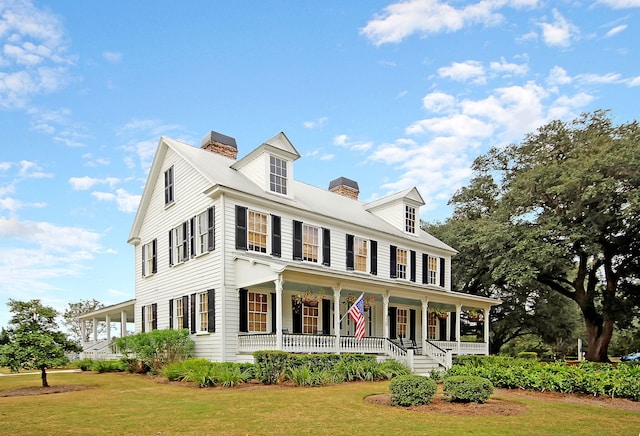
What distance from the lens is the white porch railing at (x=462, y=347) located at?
22.6 metres

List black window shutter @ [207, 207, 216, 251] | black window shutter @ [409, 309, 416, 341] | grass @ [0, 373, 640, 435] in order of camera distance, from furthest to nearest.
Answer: black window shutter @ [409, 309, 416, 341] → black window shutter @ [207, 207, 216, 251] → grass @ [0, 373, 640, 435]

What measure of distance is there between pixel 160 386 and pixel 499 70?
12260 mm

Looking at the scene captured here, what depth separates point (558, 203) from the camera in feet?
89.5

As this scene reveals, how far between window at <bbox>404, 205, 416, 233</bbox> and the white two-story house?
92 mm

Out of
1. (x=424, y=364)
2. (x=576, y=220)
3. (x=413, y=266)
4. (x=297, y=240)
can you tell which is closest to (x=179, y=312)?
(x=297, y=240)

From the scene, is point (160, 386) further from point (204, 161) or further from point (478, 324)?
point (478, 324)

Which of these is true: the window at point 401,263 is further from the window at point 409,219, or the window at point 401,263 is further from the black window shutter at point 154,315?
the black window shutter at point 154,315

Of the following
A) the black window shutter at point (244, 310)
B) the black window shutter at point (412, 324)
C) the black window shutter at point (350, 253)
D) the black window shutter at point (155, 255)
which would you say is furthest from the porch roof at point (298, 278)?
the black window shutter at point (155, 255)

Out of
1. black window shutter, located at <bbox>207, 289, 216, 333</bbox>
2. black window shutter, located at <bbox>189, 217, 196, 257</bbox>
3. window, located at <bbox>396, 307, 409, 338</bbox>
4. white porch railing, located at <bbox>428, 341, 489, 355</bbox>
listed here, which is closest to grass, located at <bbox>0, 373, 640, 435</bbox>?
black window shutter, located at <bbox>207, 289, 216, 333</bbox>

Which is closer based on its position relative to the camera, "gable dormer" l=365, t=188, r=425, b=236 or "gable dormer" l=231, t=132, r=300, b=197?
"gable dormer" l=231, t=132, r=300, b=197

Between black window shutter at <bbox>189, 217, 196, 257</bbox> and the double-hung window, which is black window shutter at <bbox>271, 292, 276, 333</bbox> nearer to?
the double-hung window

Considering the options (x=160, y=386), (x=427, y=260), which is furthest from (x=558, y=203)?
(x=160, y=386)

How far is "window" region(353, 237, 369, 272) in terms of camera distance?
74.3ft

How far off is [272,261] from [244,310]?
77.2 inches
